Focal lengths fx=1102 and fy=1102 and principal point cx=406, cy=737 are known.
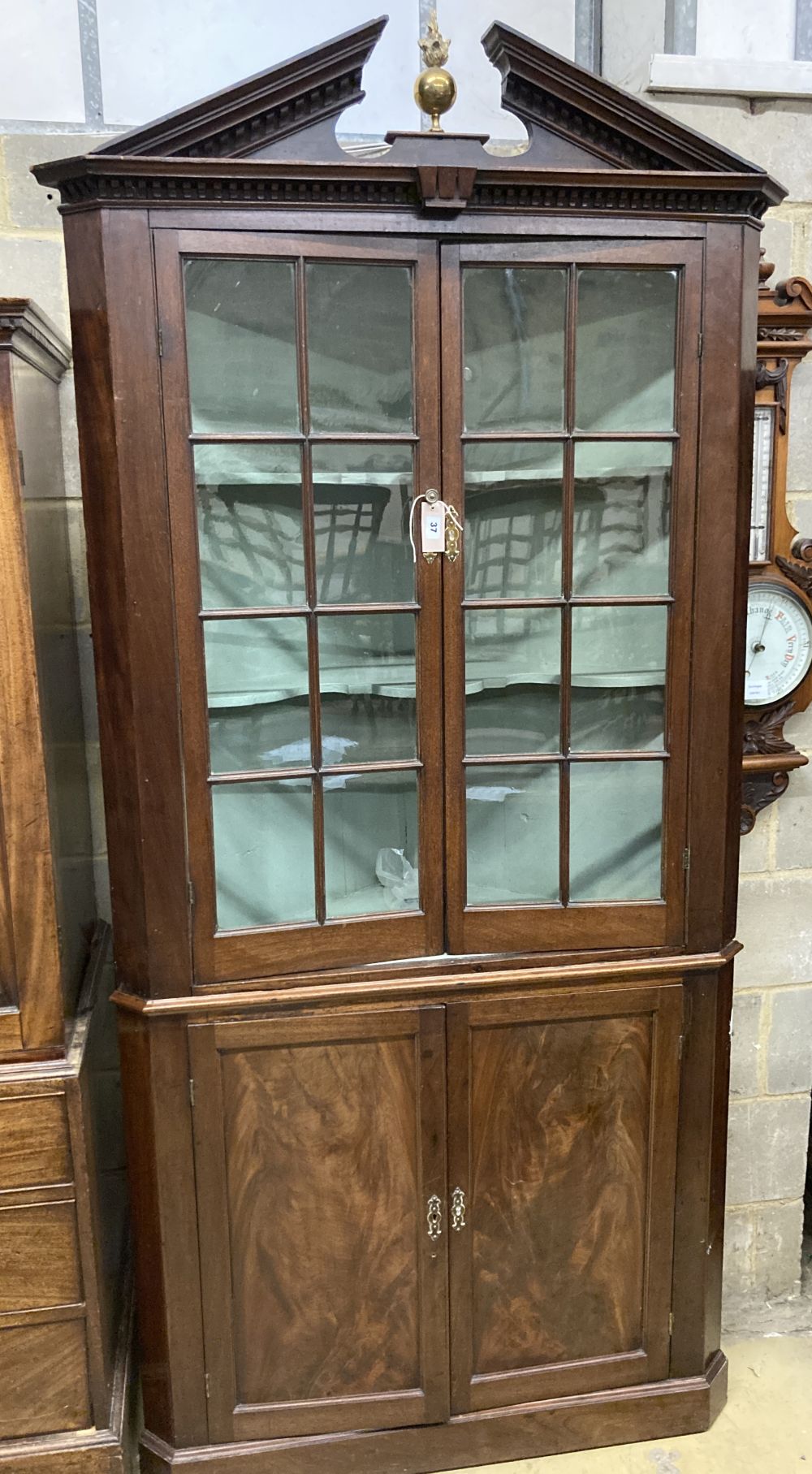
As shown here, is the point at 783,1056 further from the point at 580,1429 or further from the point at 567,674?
the point at 567,674

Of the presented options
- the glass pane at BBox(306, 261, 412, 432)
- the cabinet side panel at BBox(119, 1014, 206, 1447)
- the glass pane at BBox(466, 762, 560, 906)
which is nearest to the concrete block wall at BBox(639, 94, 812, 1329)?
the glass pane at BBox(466, 762, 560, 906)

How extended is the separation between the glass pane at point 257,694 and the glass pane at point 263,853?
44mm

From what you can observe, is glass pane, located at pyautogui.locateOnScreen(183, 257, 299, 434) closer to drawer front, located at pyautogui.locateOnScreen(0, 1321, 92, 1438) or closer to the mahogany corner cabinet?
the mahogany corner cabinet

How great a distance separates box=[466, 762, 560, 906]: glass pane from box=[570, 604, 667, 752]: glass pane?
9 cm

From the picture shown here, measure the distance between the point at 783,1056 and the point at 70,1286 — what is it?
1448 millimetres

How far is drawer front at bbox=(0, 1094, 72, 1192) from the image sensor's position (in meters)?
1.65

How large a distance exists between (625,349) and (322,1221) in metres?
1.45

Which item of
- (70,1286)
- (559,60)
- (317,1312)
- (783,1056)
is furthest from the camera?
(783,1056)

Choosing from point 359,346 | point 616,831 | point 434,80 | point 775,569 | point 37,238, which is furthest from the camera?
point 775,569

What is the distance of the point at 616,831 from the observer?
1793mm

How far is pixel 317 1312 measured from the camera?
5.93 feet

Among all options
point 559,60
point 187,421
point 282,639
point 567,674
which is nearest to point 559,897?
point 567,674

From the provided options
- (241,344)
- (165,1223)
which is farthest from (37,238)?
(165,1223)

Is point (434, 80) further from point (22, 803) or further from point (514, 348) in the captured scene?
point (22, 803)
